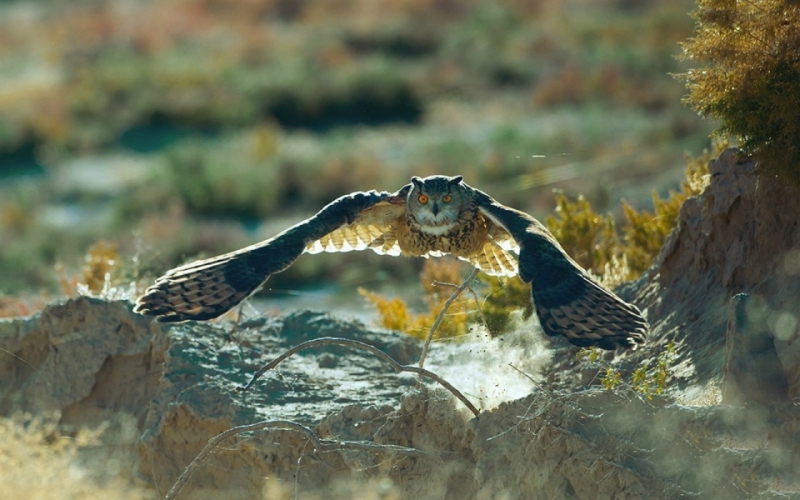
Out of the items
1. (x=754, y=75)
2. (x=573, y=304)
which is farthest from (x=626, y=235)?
(x=573, y=304)

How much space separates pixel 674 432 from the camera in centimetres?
642

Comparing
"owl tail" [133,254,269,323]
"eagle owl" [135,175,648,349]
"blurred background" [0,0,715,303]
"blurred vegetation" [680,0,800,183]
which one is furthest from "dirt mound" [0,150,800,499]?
"blurred background" [0,0,715,303]

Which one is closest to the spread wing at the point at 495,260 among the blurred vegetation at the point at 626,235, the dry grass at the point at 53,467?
the blurred vegetation at the point at 626,235

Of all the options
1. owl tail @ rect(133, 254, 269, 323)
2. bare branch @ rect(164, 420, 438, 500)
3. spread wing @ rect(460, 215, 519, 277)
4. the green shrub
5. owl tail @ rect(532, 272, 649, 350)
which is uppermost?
the green shrub

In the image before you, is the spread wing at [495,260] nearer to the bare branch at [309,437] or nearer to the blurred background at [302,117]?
the bare branch at [309,437]

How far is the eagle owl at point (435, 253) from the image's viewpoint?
21.9 feet

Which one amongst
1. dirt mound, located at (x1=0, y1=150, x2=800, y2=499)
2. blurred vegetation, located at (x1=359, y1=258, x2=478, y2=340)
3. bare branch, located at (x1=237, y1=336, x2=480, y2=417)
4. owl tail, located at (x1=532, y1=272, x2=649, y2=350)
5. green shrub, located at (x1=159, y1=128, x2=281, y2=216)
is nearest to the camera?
dirt mound, located at (x1=0, y1=150, x2=800, y2=499)

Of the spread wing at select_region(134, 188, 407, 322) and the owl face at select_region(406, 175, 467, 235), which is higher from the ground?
the owl face at select_region(406, 175, 467, 235)

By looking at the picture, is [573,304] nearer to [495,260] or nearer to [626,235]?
[495,260]

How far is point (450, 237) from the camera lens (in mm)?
8328

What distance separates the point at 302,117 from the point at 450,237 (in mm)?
28596

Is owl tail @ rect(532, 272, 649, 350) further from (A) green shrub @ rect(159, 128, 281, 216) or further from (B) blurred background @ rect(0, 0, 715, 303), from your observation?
(A) green shrub @ rect(159, 128, 281, 216)

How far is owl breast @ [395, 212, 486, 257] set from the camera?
8312 millimetres

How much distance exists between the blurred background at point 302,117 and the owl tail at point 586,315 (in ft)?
16.2
